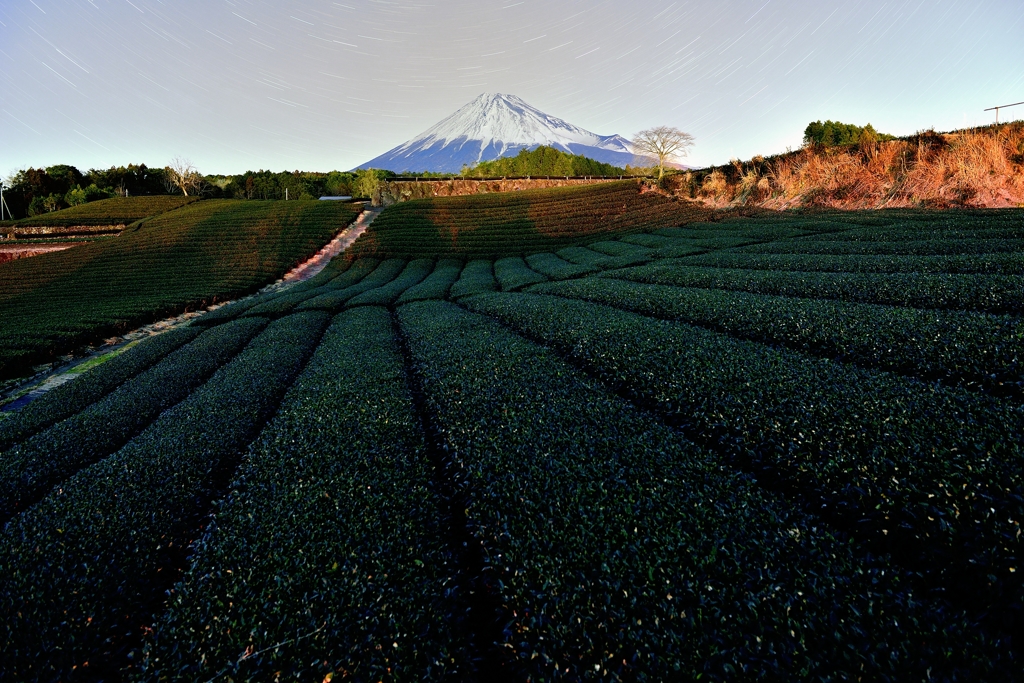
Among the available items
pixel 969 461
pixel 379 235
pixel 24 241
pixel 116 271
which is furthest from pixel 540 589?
pixel 24 241

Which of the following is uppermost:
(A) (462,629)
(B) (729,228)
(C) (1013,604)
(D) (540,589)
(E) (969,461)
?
(B) (729,228)

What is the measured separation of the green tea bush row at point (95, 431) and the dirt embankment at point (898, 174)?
120 ft

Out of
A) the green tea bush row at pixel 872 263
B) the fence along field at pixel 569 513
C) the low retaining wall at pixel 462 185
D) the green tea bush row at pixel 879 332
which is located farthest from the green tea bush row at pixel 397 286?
the low retaining wall at pixel 462 185

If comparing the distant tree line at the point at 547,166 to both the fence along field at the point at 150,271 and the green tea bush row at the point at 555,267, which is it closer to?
the fence along field at the point at 150,271

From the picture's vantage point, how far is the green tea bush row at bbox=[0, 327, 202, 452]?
408 inches

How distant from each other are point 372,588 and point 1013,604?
16.6 ft

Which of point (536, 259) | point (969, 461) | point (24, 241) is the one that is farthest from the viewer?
point (24, 241)

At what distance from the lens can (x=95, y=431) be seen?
8.85 metres

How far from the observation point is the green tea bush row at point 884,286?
9422 mm

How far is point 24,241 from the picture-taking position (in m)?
55.0

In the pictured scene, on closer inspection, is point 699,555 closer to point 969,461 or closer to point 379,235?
Answer: point 969,461

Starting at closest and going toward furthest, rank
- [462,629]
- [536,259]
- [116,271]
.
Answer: [462,629]
[536,259]
[116,271]

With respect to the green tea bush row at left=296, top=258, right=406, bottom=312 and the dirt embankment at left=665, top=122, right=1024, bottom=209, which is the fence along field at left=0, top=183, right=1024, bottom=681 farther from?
the dirt embankment at left=665, top=122, right=1024, bottom=209

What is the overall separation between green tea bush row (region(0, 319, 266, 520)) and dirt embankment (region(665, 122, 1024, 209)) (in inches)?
1445
